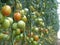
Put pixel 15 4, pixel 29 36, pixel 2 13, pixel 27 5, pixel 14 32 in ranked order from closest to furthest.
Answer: pixel 2 13
pixel 14 32
pixel 15 4
pixel 29 36
pixel 27 5

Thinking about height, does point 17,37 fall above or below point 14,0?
below

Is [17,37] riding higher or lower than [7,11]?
lower

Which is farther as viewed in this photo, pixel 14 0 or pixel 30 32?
pixel 30 32

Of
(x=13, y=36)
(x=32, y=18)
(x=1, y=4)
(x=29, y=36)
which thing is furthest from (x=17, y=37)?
(x=32, y=18)

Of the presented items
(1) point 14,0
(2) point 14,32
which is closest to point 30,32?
(1) point 14,0

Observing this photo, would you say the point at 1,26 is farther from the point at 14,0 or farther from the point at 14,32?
the point at 14,0

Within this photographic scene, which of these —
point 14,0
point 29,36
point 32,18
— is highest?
point 14,0

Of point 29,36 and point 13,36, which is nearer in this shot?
point 13,36

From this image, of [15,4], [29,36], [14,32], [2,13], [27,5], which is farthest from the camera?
[27,5]

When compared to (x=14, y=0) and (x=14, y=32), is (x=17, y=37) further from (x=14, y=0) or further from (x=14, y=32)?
(x=14, y=0)
